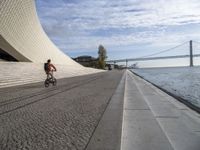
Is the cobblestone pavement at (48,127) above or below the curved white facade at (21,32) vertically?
below

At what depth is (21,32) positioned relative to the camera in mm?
30484

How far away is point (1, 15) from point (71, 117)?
2197 cm

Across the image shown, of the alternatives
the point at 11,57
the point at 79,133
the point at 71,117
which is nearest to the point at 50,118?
the point at 71,117

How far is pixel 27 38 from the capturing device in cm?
3219

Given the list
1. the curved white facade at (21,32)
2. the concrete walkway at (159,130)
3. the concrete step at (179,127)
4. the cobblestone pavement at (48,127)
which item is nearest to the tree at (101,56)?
the curved white facade at (21,32)

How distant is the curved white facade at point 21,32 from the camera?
26219mm

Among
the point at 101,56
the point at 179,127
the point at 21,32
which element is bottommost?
the point at 179,127

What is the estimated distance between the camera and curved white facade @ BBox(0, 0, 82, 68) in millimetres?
26219

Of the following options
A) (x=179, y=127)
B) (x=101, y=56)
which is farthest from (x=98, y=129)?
(x=101, y=56)

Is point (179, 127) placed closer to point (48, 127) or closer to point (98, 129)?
point (98, 129)

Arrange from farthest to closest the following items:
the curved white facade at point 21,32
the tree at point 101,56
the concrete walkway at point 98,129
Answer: the tree at point 101,56
the curved white facade at point 21,32
the concrete walkway at point 98,129

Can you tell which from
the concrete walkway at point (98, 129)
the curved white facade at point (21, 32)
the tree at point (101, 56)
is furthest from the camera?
the tree at point (101, 56)

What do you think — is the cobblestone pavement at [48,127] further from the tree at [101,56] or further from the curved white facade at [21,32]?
the tree at [101,56]

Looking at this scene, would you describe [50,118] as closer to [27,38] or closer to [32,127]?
[32,127]
